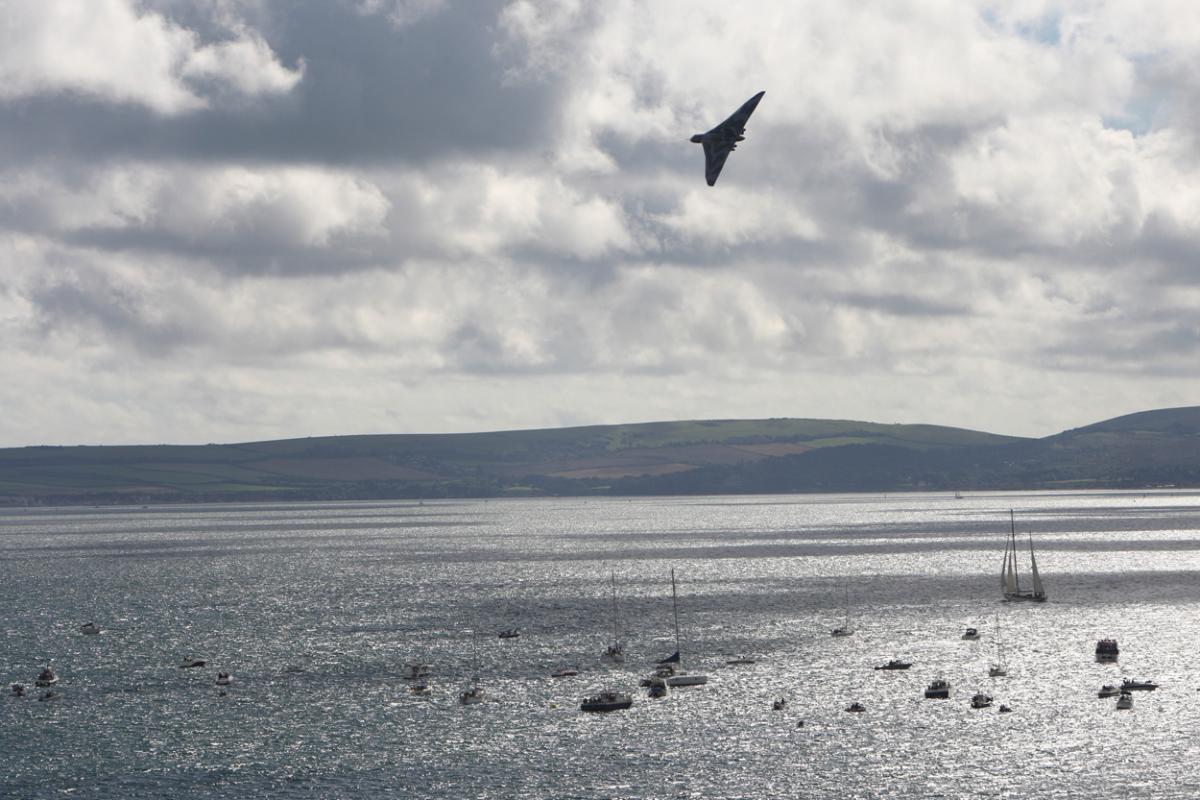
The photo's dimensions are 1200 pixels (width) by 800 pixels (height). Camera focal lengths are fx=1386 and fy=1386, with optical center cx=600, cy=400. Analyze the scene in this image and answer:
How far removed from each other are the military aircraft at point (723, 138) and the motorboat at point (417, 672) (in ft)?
234

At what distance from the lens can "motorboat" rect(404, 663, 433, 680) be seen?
126312 millimetres

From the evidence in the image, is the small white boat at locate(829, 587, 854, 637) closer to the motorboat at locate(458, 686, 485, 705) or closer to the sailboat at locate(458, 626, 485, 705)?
the sailboat at locate(458, 626, 485, 705)

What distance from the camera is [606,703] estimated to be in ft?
360

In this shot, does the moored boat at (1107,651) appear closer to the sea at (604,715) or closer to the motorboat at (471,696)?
the sea at (604,715)

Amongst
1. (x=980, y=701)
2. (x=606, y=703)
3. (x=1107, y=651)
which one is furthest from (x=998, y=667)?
(x=606, y=703)

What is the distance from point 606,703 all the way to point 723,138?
5500cm

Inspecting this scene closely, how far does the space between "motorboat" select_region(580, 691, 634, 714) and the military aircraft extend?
178 feet

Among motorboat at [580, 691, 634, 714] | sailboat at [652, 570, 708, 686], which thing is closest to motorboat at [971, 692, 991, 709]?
sailboat at [652, 570, 708, 686]

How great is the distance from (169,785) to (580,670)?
4858 centimetres

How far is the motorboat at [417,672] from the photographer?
126312mm

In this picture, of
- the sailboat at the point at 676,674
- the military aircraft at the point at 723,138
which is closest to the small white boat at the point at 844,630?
the sailboat at the point at 676,674

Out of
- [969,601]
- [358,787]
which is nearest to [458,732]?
[358,787]

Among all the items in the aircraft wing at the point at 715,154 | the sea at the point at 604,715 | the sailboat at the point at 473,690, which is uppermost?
the aircraft wing at the point at 715,154

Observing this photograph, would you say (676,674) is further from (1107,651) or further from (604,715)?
(1107,651)
